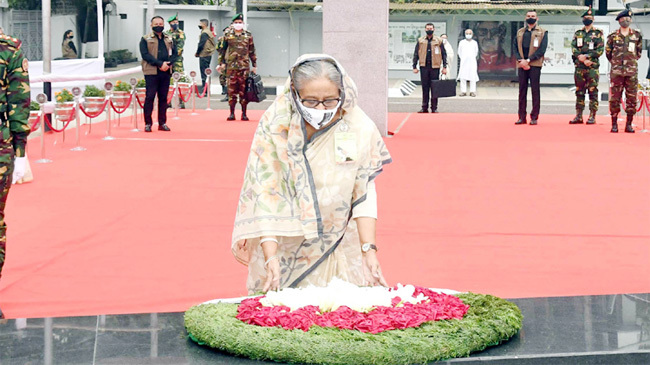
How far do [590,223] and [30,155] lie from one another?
703 centimetres

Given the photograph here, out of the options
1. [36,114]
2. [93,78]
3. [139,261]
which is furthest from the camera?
[93,78]

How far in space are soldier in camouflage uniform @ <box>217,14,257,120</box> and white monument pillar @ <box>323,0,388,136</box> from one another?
9.70 feet

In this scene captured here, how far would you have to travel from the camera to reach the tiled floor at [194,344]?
3.98m

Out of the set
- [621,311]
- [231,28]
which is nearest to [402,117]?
[231,28]

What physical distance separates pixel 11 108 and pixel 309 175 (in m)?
2.18

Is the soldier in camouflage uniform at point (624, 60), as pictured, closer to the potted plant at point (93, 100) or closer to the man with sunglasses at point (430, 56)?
the man with sunglasses at point (430, 56)

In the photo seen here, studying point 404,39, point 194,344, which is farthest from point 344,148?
point 404,39

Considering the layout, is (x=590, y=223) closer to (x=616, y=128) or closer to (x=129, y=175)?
(x=129, y=175)

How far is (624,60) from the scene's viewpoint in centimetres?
1555

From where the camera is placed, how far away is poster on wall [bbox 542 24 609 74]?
30125mm

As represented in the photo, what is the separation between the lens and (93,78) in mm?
18984

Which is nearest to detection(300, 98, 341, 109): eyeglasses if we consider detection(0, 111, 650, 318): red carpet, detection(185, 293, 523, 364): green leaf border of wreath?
detection(185, 293, 523, 364): green leaf border of wreath

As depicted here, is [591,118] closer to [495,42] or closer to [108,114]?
→ [108,114]

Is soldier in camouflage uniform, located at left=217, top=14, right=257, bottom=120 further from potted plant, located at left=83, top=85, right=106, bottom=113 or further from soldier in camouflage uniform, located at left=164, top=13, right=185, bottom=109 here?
potted plant, located at left=83, top=85, right=106, bottom=113
